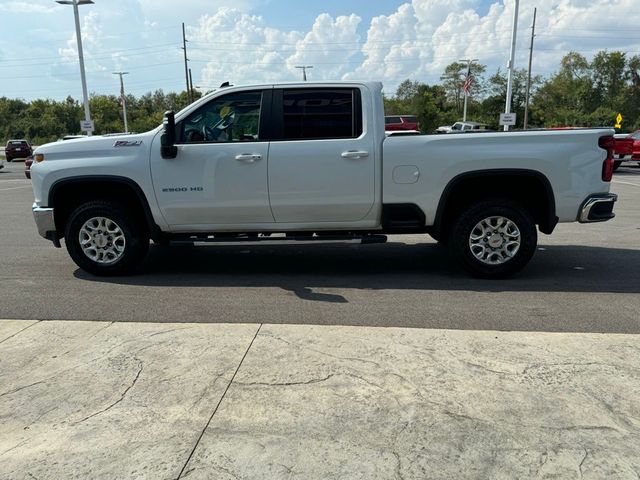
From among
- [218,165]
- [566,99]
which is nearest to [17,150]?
[218,165]

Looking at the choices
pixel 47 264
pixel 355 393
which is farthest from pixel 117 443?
pixel 47 264

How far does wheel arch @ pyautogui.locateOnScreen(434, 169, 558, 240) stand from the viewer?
553 centimetres

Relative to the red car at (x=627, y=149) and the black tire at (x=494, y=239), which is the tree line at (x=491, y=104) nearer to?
the red car at (x=627, y=149)

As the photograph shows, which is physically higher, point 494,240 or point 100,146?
point 100,146

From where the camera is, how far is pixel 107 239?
6027mm

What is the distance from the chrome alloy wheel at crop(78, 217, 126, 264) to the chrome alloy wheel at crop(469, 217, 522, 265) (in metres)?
3.88

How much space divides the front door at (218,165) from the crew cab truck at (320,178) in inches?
0.4

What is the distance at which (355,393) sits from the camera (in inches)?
132

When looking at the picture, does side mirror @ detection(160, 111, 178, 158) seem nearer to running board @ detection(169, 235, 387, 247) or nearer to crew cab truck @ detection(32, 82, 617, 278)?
crew cab truck @ detection(32, 82, 617, 278)

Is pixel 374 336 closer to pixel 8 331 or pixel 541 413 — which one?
pixel 541 413

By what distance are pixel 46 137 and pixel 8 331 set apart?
83.9m

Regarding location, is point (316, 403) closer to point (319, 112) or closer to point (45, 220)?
point (319, 112)

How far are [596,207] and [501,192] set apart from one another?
951 mm

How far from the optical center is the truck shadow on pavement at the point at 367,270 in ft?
18.6
